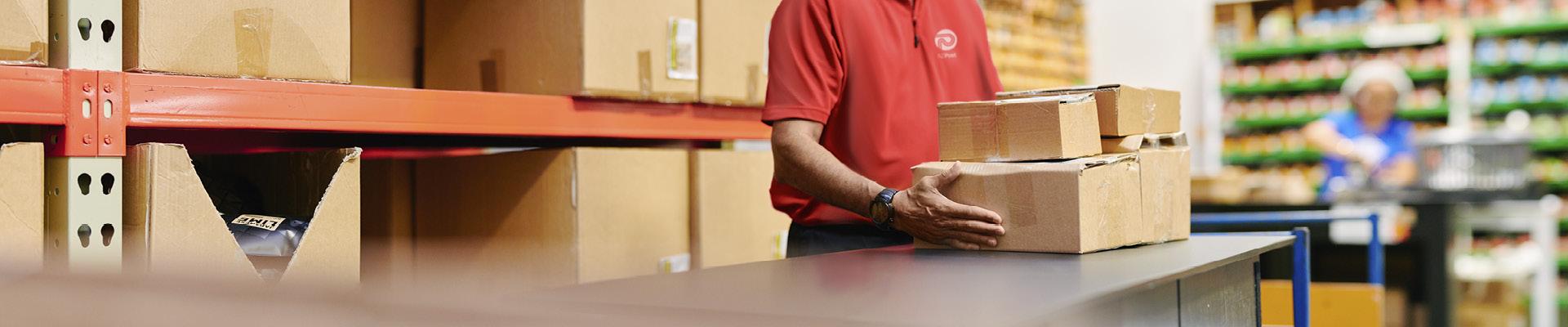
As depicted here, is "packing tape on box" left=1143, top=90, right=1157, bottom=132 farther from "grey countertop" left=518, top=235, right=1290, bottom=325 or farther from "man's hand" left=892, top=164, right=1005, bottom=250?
"man's hand" left=892, top=164, right=1005, bottom=250

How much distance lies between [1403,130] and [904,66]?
460 centimetres

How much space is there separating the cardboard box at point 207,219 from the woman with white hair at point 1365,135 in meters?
4.70

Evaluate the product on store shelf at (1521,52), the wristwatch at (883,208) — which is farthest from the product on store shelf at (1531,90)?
the wristwatch at (883,208)

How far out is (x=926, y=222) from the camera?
1.74 m

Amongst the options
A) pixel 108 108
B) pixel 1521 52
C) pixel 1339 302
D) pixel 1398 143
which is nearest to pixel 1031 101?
pixel 108 108

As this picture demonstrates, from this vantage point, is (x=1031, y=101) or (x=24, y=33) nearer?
(x=24, y=33)

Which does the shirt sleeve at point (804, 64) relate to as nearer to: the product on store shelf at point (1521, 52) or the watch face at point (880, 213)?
the watch face at point (880, 213)

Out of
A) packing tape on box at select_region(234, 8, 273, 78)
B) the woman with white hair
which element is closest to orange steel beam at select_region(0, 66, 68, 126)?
packing tape on box at select_region(234, 8, 273, 78)

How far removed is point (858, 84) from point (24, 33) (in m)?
1.23

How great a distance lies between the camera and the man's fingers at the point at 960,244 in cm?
170

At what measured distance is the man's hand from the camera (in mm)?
1675

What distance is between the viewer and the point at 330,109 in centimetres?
167

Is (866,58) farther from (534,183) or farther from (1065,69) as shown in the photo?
(1065,69)

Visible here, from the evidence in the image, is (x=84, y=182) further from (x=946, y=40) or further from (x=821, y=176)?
(x=946, y=40)
